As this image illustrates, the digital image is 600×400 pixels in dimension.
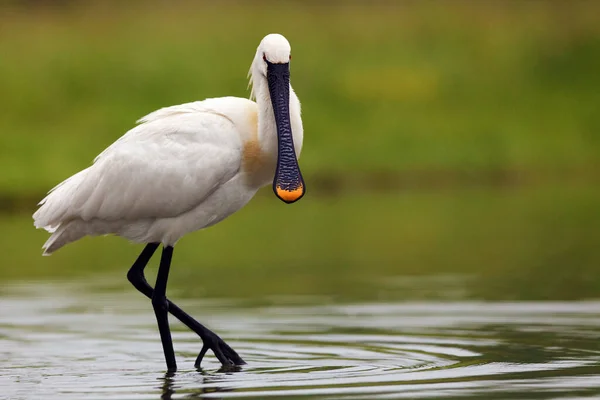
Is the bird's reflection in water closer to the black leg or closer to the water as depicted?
the water

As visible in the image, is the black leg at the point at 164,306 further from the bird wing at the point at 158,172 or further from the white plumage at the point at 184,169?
the bird wing at the point at 158,172

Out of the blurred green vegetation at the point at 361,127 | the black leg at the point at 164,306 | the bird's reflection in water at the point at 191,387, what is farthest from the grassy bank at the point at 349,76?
the bird's reflection in water at the point at 191,387

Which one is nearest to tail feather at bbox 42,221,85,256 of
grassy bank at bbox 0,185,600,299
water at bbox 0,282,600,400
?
water at bbox 0,282,600,400

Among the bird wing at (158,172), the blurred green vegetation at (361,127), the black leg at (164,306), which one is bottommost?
the black leg at (164,306)

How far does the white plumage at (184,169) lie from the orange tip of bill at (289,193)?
40cm

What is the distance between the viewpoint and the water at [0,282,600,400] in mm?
10000

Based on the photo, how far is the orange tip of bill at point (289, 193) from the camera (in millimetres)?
11266

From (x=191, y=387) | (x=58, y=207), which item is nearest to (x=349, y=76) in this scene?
(x=58, y=207)

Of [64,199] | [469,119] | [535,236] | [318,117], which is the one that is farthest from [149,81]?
[64,199]

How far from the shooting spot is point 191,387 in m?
10.4

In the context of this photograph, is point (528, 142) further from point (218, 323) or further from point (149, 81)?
point (218, 323)

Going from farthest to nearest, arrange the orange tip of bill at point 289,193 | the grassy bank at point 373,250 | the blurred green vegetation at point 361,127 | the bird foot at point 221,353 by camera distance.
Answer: the blurred green vegetation at point 361,127 < the grassy bank at point 373,250 < the bird foot at point 221,353 < the orange tip of bill at point 289,193

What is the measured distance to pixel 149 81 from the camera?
50094 millimetres

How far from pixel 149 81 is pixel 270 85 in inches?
1531
